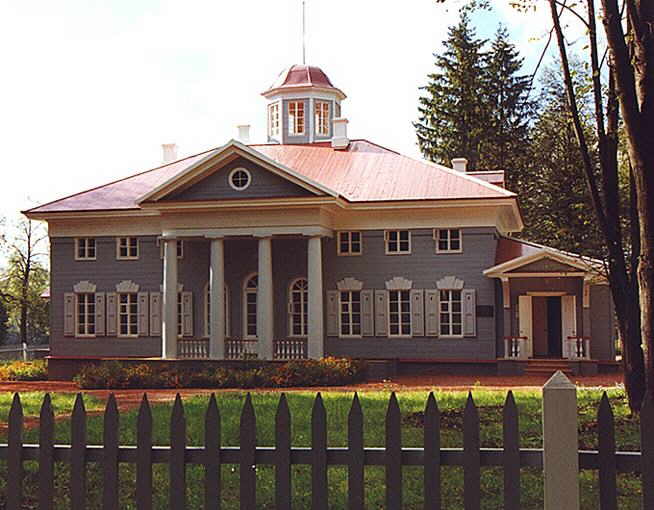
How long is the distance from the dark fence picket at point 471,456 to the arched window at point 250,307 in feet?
81.8

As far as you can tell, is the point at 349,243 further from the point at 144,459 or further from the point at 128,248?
the point at 144,459

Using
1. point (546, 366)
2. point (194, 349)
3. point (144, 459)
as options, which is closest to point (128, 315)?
point (194, 349)

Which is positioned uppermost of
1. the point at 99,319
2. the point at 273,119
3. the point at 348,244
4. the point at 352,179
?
the point at 273,119

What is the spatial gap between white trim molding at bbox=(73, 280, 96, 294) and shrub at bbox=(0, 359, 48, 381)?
9.01 ft

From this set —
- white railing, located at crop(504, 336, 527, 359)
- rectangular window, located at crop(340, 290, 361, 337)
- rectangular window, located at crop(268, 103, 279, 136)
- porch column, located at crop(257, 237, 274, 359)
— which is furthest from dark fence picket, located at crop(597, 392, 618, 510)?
rectangular window, located at crop(268, 103, 279, 136)

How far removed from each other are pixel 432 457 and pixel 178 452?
1546mm

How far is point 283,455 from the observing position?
17.4ft

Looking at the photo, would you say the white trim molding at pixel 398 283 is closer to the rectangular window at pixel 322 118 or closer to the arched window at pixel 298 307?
the arched window at pixel 298 307

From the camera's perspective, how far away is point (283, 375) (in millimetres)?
24344

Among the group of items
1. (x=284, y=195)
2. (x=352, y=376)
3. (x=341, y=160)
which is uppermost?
(x=341, y=160)

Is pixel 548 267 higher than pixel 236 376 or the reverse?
higher

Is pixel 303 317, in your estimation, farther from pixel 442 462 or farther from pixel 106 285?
pixel 442 462

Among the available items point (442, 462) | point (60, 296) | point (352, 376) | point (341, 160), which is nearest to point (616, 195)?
point (442, 462)

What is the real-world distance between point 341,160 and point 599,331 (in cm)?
1081
